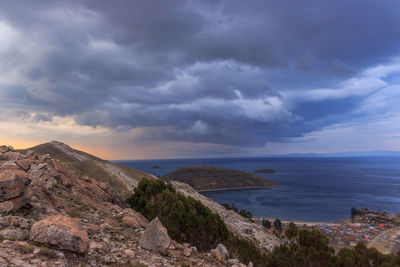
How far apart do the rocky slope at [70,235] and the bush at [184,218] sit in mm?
5073

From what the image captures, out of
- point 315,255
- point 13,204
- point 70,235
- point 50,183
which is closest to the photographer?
point 70,235

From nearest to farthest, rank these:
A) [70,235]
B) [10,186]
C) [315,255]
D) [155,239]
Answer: [70,235], [10,186], [155,239], [315,255]

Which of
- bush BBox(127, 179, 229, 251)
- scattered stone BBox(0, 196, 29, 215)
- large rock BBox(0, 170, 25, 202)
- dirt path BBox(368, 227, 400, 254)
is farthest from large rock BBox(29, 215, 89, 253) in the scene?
dirt path BBox(368, 227, 400, 254)

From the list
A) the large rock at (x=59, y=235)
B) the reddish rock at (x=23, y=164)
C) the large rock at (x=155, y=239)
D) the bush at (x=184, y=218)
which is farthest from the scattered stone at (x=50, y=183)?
the large rock at (x=155, y=239)

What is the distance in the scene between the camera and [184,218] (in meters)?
20.0

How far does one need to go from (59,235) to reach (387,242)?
90.7 metres

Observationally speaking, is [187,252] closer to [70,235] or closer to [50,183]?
[70,235]

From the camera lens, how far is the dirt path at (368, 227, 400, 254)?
194ft

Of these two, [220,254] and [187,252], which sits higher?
[187,252]

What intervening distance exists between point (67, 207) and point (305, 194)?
19697cm

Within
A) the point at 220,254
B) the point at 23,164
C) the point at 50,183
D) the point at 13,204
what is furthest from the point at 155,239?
the point at 23,164

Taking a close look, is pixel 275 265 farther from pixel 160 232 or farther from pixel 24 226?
pixel 24 226

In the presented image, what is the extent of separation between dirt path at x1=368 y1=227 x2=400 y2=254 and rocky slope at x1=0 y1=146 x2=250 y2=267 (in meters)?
73.1

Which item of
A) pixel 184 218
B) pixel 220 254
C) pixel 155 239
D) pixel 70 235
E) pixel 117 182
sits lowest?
pixel 117 182
